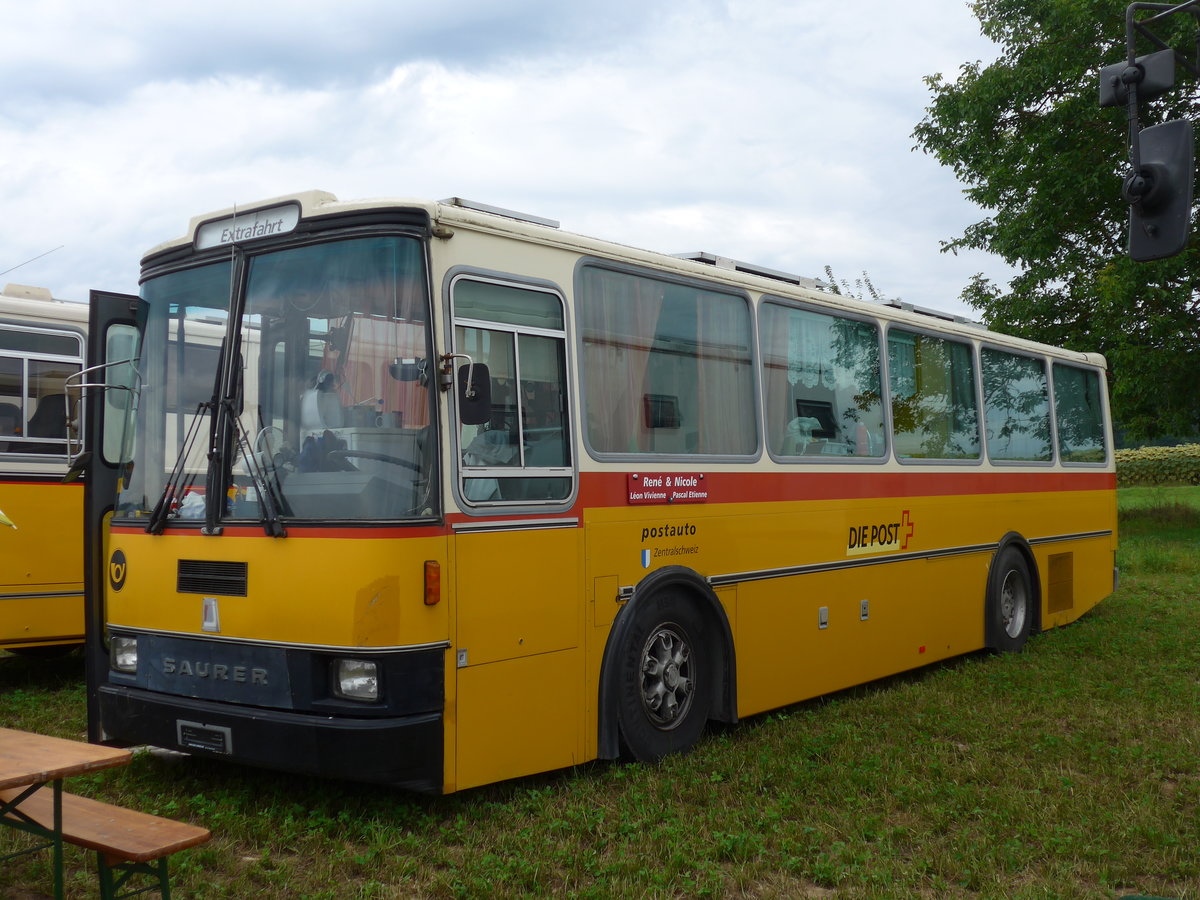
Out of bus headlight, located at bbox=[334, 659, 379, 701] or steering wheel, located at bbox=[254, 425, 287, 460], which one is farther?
steering wheel, located at bbox=[254, 425, 287, 460]

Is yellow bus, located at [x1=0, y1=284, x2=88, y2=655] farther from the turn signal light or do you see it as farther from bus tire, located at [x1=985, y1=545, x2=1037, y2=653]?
bus tire, located at [x1=985, y1=545, x2=1037, y2=653]

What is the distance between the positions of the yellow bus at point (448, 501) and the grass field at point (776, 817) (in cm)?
30

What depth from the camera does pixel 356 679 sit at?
5.24 metres

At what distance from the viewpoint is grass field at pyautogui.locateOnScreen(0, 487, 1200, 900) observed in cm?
479

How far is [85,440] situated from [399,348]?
209 centimetres

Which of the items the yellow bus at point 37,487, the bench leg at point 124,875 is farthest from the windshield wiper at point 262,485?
the yellow bus at point 37,487

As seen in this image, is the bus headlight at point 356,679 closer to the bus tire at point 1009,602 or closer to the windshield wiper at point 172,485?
the windshield wiper at point 172,485

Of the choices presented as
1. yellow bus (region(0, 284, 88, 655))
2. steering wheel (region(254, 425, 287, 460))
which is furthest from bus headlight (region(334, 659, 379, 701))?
yellow bus (region(0, 284, 88, 655))

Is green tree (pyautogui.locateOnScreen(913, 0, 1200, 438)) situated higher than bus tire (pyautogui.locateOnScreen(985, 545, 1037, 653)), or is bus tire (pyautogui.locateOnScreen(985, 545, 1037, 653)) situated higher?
green tree (pyautogui.locateOnScreen(913, 0, 1200, 438))

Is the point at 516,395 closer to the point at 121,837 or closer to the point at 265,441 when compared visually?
the point at 265,441

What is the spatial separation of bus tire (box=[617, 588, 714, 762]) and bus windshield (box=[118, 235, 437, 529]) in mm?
1679

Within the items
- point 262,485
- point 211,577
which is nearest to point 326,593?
point 262,485

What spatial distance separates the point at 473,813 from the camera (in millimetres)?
5582

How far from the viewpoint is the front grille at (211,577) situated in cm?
551
